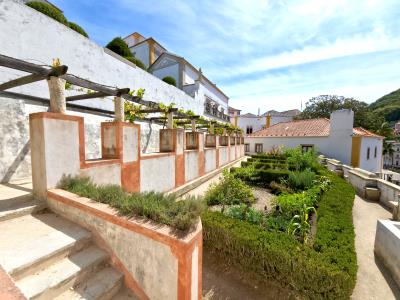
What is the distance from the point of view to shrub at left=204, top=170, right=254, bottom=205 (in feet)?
22.9

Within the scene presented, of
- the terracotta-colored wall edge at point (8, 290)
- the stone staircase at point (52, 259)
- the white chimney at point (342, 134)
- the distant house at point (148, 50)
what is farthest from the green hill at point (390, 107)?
the terracotta-colored wall edge at point (8, 290)

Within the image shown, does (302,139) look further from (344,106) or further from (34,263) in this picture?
(34,263)

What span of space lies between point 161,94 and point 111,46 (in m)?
5.08

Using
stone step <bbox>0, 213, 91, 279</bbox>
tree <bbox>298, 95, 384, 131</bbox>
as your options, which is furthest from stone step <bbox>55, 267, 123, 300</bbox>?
tree <bbox>298, 95, 384, 131</bbox>

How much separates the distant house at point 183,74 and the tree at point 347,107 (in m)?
21.1

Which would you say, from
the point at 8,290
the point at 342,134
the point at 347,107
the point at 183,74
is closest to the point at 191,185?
the point at 8,290

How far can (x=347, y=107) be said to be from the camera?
33.4m

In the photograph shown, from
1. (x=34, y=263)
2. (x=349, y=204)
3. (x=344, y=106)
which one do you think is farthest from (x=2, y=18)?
(x=344, y=106)

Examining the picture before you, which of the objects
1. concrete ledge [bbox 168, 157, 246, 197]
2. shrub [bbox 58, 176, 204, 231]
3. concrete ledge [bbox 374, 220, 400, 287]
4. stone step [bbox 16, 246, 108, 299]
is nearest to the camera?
stone step [bbox 16, 246, 108, 299]

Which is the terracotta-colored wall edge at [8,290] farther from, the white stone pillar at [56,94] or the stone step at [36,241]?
the white stone pillar at [56,94]

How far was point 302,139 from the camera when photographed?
23.8 m

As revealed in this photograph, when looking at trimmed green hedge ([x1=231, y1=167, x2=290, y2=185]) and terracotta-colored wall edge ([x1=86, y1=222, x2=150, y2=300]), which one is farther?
trimmed green hedge ([x1=231, y1=167, x2=290, y2=185])

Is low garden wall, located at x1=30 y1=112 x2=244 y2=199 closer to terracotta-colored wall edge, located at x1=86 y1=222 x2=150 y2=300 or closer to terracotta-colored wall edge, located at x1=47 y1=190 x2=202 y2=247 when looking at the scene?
terracotta-colored wall edge, located at x1=47 y1=190 x2=202 y2=247

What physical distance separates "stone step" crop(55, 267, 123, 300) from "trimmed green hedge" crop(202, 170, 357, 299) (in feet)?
6.99
